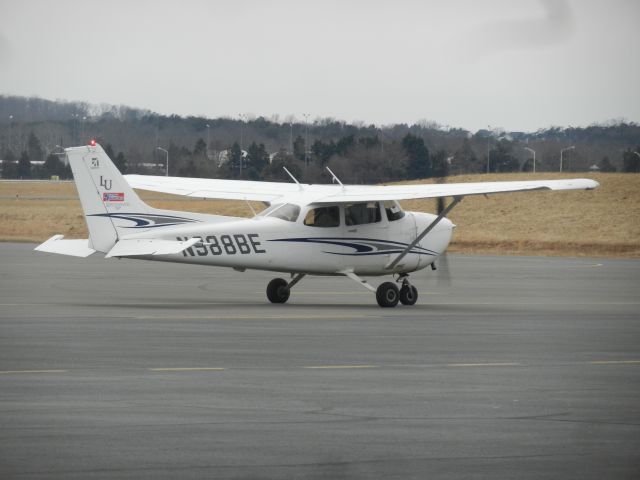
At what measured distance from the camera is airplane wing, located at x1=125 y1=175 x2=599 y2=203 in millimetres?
22203

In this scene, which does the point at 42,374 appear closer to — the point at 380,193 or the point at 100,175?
the point at 100,175

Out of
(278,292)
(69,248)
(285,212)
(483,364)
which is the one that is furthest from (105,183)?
(483,364)

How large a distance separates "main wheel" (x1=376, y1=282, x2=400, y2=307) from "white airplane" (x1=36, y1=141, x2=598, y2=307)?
0.02 m

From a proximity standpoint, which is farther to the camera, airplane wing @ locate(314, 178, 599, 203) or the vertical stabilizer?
airplane wing @ locate(314, 178, 599, 203)

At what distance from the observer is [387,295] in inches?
917

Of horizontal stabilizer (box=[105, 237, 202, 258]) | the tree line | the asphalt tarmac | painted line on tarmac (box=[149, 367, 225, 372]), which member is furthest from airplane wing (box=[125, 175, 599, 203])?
the tree line

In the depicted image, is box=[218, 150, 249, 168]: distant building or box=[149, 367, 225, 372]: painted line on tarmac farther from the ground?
box=[218, 150, 249, 168]: distant building

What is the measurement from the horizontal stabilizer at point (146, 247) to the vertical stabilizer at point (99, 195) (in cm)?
33

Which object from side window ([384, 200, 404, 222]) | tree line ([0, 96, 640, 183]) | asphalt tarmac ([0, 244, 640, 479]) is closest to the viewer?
asphalt tarmac ([0, 244, 640, 479])

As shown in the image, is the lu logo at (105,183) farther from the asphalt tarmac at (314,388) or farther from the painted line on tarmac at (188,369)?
the painted line on tarmac at (188,369)

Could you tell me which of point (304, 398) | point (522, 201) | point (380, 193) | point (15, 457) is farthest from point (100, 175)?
point (522, 201)

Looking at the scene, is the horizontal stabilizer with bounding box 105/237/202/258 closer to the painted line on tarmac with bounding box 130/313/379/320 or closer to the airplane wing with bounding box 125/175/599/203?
the painted line on tarmac with bounding box 130/313/379/320

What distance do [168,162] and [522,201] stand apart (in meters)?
22.1

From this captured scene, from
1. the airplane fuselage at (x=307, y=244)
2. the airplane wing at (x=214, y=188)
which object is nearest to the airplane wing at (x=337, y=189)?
the airplane wing at (x=214, y=188)
